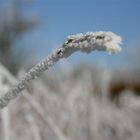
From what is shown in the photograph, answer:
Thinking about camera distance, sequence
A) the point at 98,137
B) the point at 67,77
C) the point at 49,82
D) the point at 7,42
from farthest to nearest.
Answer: the point at 7,42 < the point at 49,82 < the point at 67,77 < the point at 98,137

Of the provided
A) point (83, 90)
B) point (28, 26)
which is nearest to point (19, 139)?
point (83, 90)

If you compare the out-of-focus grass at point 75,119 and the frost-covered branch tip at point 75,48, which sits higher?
the out-of-focus grass at point 75,119

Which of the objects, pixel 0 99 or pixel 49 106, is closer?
pixel 0 99

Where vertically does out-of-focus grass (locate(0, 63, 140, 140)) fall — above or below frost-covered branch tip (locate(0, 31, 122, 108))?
above

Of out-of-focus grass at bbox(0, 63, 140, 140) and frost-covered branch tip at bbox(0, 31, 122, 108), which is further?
out-of-focus grass at bbox(0, 63, 140, 140)

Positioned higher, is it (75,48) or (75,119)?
(75,119)

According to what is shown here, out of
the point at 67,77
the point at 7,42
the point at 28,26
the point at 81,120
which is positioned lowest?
the point at 81,120

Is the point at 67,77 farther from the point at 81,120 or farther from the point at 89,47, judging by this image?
the point at 89,47

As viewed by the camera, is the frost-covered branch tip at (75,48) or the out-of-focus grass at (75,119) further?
the out-of-focus grass at (75,119)
